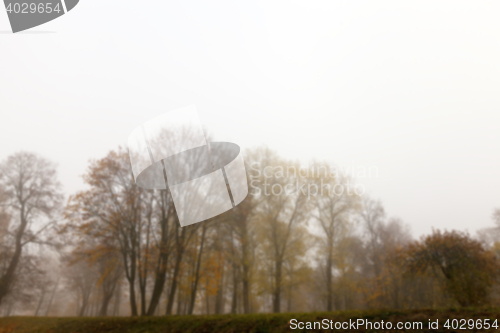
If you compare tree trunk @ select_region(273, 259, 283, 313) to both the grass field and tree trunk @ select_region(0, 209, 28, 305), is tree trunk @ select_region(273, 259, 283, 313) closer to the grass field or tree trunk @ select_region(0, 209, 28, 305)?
the grass field

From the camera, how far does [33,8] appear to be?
8883 mm

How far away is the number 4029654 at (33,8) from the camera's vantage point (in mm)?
8484

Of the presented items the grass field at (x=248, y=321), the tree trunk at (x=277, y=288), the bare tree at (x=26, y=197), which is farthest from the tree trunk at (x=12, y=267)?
the tree trunk at (x=277, y=288)

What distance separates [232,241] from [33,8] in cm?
1391

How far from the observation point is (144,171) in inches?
311

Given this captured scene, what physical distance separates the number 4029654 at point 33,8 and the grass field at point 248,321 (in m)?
11.0

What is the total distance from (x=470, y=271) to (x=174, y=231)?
42.9ft

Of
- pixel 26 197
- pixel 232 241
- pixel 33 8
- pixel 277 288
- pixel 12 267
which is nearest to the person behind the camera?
pixel 33 8

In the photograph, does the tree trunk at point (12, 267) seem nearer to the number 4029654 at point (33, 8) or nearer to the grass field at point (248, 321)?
the grass field at point (248, 321)

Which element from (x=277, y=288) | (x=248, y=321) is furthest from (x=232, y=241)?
(x=248, y=321)

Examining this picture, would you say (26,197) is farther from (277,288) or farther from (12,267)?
(277,288)

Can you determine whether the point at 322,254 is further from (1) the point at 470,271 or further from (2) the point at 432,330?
(2) the point at 432,330

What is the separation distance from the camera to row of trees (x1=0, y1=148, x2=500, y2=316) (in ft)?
44.9

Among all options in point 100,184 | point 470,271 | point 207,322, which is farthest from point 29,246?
point 470,271
